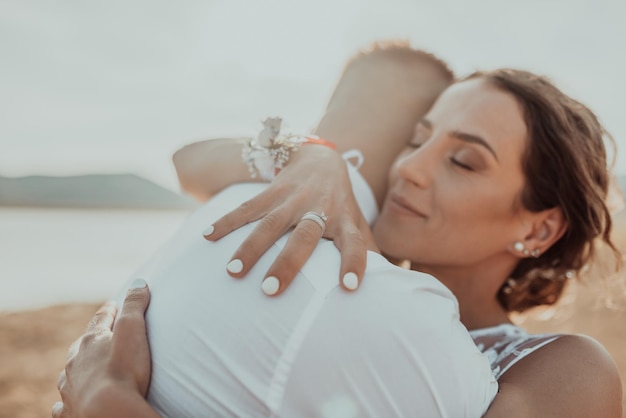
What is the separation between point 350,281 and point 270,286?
0.18 meters

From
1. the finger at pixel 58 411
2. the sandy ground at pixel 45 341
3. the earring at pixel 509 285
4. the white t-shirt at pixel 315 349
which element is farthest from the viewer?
the sandy ground at pixel 45 341

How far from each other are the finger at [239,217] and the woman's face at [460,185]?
811mm

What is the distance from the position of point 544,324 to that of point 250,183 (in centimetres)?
761

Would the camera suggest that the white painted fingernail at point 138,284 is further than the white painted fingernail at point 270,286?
Yes

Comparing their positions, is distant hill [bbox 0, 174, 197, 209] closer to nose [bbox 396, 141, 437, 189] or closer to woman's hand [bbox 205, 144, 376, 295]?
nose [bbox 396, 141, 437, 189]

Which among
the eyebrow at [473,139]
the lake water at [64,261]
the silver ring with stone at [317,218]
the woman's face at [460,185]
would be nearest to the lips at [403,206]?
the woman's face at [460,185]

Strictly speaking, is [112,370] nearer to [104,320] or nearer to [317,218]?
[104,320]

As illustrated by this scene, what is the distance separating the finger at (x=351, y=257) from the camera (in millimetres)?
1184

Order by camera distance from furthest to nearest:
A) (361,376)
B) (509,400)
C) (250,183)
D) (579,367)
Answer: (250,183) → (579,367) → (509,400) → (361,376)

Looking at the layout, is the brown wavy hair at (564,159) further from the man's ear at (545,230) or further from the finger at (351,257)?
the finger at (351,257)

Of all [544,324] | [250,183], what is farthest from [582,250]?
[544,324]

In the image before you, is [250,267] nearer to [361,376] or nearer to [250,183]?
Answer: [361,376]

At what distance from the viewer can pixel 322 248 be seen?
1.37 metres

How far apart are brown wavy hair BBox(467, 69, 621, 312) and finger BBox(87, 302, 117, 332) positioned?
5.43 feet
